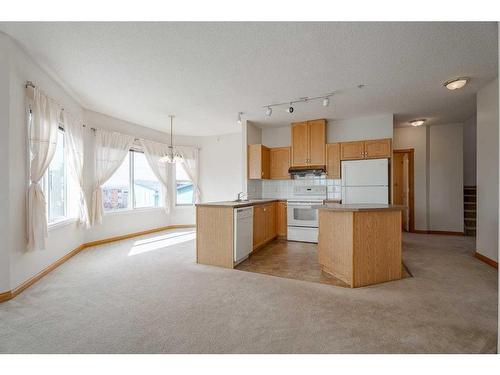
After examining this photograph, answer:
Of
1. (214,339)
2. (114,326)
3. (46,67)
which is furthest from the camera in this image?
(46,67)

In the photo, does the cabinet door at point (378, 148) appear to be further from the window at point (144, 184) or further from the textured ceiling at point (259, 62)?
the window at point (144, 184)

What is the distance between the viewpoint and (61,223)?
345 centimetres

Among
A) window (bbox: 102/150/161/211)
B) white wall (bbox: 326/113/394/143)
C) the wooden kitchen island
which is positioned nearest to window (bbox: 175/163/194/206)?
window (bbox: 102/150/161/211)

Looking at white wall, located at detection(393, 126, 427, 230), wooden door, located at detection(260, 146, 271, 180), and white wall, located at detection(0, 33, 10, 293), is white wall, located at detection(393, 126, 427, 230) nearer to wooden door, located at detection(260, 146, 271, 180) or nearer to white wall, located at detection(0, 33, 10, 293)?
wooden door, located at detection(260, 146, 271, 180)

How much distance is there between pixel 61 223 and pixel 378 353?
430cm

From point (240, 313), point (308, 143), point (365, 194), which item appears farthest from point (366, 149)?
point (240, 313)

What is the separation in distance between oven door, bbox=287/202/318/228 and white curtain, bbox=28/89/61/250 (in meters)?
3.94

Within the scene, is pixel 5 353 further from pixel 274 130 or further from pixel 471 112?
pixel 471 112

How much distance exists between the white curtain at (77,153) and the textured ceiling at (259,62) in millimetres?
530

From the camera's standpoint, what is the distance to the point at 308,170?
506 cm

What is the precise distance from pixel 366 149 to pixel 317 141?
1022mm

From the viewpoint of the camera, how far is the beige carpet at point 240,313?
5.28ft

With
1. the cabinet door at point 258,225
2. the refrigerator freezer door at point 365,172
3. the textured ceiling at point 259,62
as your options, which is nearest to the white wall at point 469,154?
the textured ceiling at point 259,62

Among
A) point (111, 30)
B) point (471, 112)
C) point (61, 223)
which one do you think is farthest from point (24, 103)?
point (471, 112)
